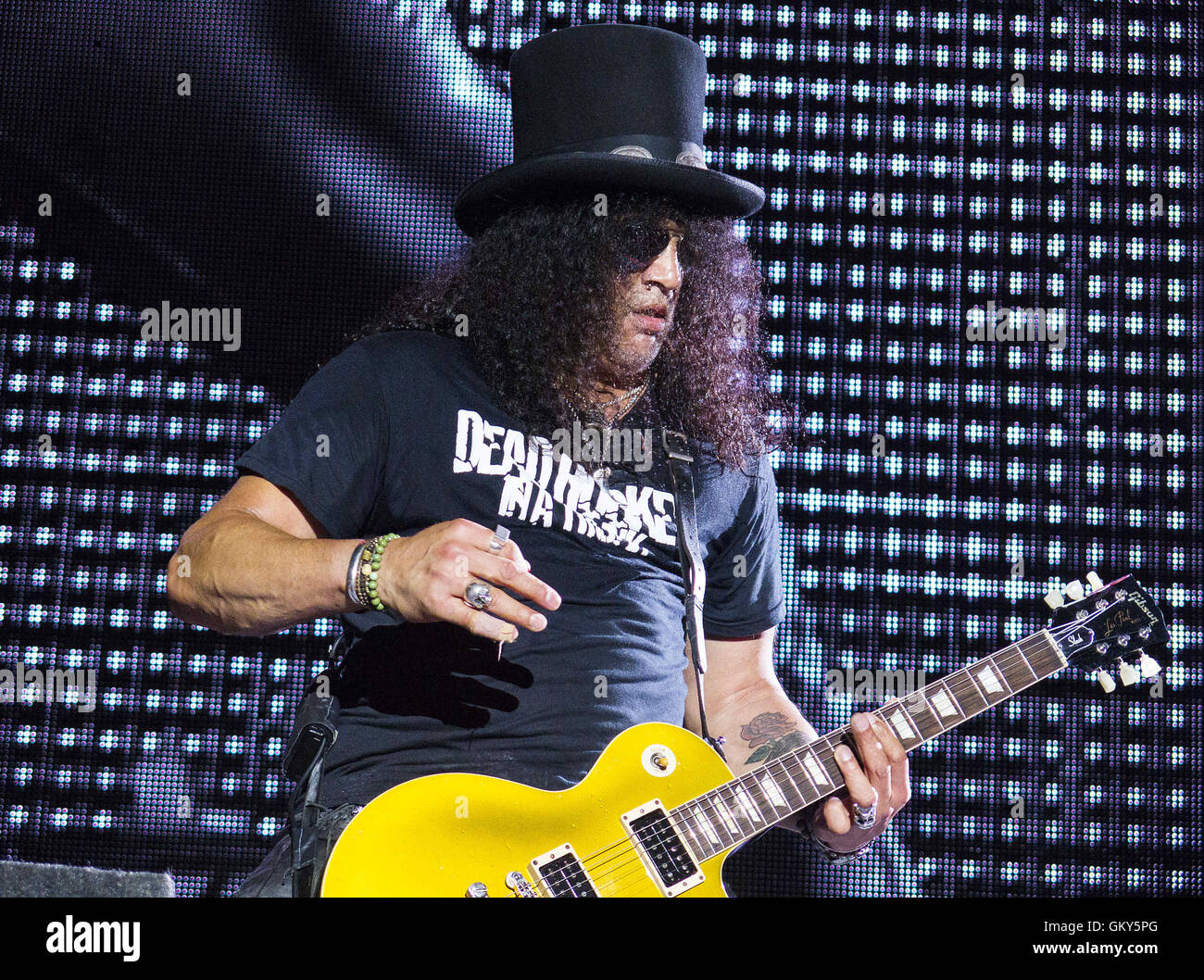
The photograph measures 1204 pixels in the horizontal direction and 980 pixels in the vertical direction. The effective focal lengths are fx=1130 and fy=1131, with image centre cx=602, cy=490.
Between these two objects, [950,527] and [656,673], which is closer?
[656,673]

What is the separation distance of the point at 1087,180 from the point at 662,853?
6.20 ft

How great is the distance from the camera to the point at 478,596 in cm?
146

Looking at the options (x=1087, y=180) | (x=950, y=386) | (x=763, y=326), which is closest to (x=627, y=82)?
(x=763, y=326)

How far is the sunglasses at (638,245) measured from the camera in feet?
7.30

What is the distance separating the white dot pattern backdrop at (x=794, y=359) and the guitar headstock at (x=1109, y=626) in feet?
1.46

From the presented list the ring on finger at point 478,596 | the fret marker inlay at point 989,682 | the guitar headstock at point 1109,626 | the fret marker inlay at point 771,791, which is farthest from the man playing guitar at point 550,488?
the guitar headstock at point 1109,626

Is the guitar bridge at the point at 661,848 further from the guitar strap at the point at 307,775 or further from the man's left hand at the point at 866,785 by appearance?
the guitar strap at the point at 307,775

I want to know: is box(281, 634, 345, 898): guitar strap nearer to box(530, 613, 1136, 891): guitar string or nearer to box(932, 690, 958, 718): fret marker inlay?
box(530, 613, 1136, 891): guitar string

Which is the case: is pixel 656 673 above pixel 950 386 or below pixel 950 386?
below

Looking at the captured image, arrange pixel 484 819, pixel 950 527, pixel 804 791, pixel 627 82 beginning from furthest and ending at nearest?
pixel 950 527 < pixel 627 82 < pixel 804 791 < pixel 484 819

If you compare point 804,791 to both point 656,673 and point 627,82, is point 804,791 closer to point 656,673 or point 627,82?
point 656,673

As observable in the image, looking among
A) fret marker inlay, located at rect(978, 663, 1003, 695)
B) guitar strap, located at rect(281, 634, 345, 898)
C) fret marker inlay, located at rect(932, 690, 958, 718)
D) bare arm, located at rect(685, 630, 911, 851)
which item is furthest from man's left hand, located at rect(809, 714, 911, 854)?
guitar strap, located at rect(281, 634, 345, 898)

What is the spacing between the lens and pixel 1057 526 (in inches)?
100

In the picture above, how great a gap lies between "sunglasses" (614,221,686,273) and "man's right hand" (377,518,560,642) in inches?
35.4
